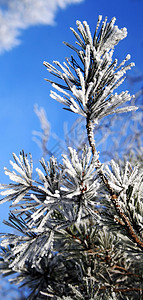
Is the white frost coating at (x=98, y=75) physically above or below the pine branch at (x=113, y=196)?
above

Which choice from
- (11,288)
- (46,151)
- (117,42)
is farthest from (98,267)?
(46,151)

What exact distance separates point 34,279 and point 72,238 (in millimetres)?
349

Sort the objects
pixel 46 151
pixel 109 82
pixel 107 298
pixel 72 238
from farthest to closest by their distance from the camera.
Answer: pixel 46 151
pixel 72 238
pixel 107 298
pixel 109 82

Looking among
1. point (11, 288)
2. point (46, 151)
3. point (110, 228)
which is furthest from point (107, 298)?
point (46, 151)

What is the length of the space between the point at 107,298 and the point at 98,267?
0.22 metres

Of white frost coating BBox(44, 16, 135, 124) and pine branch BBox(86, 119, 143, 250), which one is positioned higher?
white frost coating BBox(44, 16, 135, 124)

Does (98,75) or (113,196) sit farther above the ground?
(98,75)

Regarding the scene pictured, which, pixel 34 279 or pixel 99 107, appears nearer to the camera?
pixel 99 107

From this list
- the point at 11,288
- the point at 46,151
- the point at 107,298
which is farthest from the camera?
the point at 46,151

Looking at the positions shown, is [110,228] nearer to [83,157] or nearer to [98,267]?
[83,157]

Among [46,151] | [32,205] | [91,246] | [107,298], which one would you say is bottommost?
[107,298]

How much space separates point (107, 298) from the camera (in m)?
0.97

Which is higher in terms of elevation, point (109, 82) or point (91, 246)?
point (109, 82)

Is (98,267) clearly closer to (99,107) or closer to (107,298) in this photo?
(107,298)
